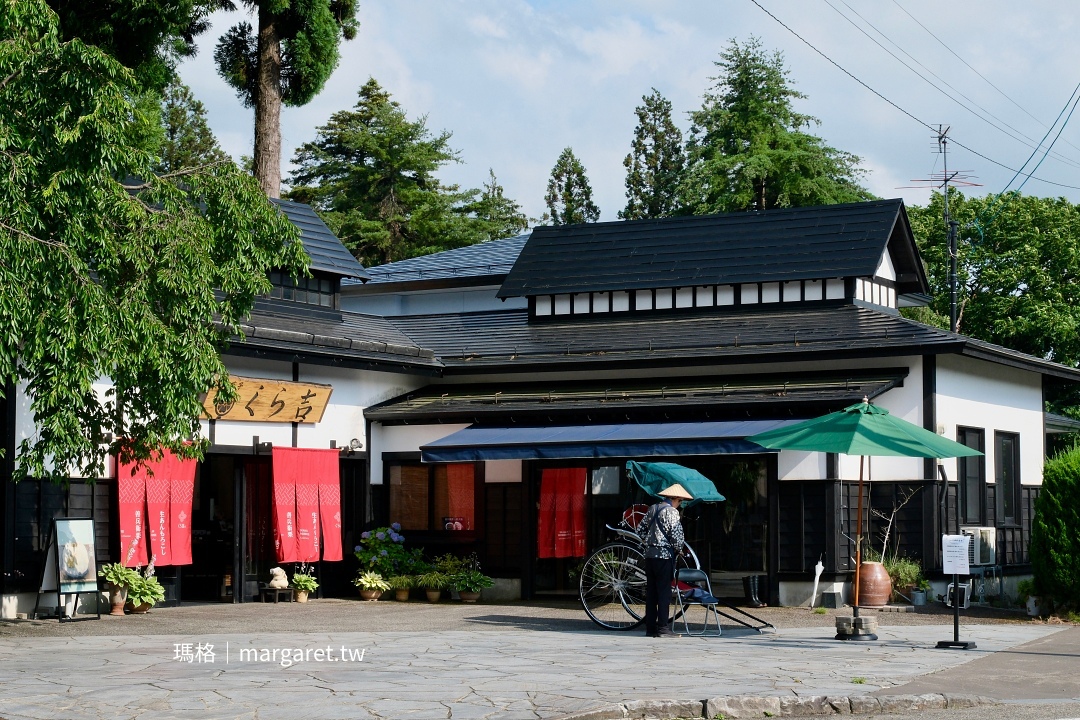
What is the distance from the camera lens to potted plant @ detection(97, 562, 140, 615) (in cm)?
1727

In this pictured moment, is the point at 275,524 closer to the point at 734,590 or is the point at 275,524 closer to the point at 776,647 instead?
the point at 734,590

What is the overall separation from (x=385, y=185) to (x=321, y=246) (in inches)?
1003

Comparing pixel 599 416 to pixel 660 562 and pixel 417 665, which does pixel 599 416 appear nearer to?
pixel 660 562

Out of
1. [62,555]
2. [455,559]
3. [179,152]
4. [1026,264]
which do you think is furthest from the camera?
[179,152]

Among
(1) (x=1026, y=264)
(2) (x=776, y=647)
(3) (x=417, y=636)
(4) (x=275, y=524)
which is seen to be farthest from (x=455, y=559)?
(1) (x=1026, y=264)

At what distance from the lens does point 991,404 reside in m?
21.5

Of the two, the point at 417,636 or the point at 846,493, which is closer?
the point at 417,636

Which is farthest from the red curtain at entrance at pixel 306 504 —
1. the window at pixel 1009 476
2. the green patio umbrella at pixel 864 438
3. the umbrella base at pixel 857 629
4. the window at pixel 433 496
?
the window at pixel 1009 476

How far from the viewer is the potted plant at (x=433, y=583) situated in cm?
2047

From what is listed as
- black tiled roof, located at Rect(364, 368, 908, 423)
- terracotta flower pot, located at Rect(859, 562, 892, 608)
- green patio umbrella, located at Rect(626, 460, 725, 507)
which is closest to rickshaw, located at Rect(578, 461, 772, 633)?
green patio umbrella, located at Rect(626, 460, 725, 507)

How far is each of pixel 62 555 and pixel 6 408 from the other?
1.97 m

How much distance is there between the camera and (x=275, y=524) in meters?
19.6

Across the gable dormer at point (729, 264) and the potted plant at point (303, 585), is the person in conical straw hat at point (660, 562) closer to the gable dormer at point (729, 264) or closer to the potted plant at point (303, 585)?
the potted plant at point (303, 585)

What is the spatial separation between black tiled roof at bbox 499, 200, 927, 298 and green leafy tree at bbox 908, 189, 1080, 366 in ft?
51.0
